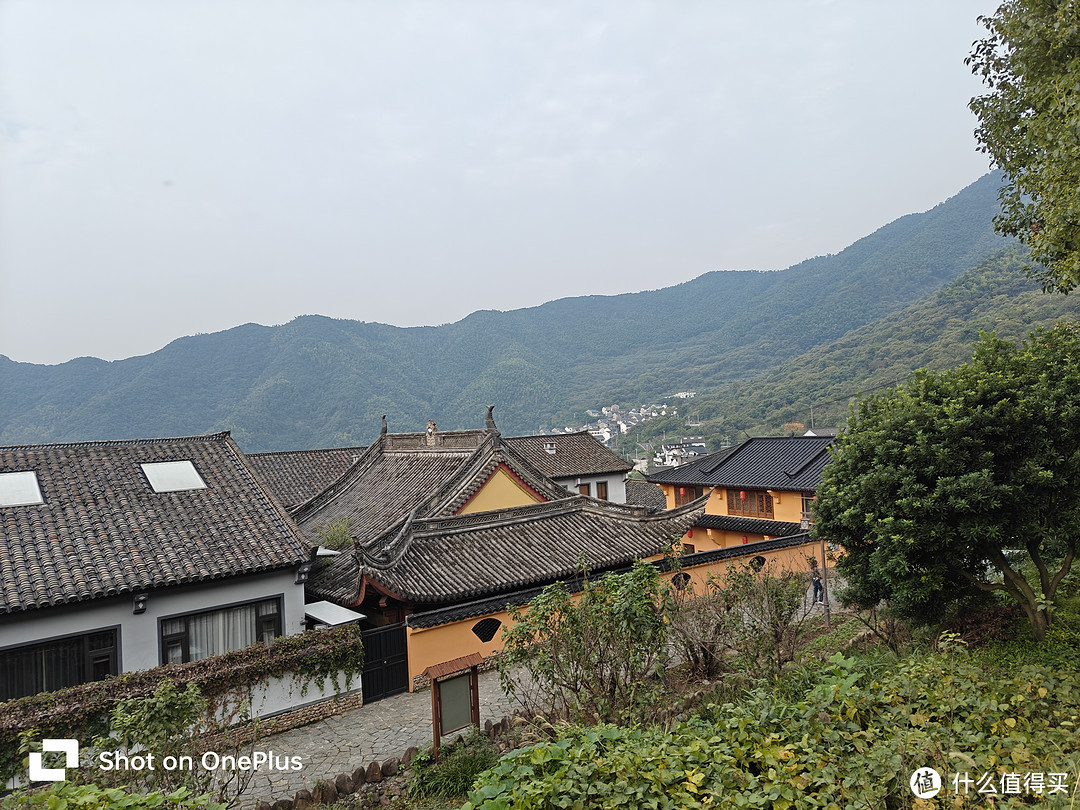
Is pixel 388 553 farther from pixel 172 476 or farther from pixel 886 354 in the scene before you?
pixel 886 354

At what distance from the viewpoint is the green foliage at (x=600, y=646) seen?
6.72m

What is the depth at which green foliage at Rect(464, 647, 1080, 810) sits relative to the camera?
385 cm

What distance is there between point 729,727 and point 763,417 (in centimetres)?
6722

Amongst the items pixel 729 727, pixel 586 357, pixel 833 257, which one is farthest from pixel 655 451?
pixel 833 257

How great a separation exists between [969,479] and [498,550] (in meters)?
9.03

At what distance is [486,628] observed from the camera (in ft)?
41.2

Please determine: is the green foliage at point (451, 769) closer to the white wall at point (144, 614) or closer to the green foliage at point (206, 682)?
the green foliage at point (206, 682)

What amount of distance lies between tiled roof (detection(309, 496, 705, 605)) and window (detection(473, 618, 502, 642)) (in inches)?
21.9

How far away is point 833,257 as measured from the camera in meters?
168

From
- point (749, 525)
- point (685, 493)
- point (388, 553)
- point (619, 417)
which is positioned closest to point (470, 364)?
point (619, 417)

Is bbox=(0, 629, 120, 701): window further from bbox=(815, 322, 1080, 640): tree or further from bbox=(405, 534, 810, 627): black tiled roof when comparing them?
bbox=(815, 322, 1080, 640): tree

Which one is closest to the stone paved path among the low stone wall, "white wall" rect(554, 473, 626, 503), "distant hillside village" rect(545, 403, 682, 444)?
the low stone wall

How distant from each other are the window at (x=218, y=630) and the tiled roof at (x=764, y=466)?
18.7 m

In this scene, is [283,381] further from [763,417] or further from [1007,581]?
[1007,581]
